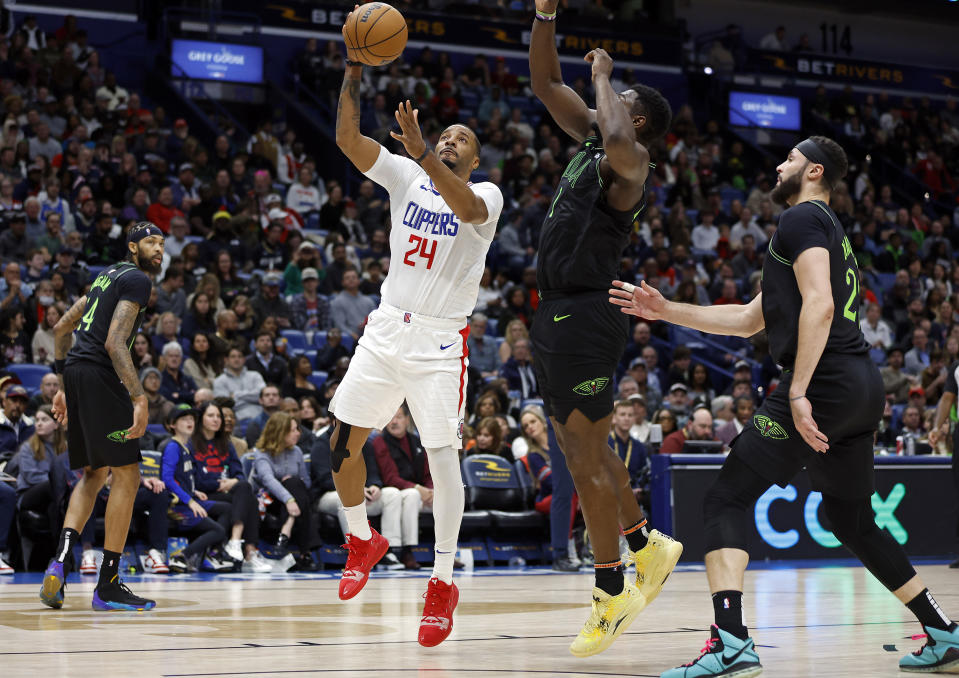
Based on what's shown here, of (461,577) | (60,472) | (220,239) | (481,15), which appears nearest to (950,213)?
(481,15)

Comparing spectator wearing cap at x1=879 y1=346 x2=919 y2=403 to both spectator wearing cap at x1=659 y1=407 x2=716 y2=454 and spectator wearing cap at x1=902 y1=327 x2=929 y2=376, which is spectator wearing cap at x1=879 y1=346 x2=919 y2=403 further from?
spectator wearing cap at x1=659 y1=407 x2=716 y2=454

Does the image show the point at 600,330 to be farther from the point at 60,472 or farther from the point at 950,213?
the point at 950,213

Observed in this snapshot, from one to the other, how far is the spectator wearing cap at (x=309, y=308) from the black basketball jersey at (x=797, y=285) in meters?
10.8

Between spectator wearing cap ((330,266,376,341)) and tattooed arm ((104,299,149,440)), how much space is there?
26.3 ft

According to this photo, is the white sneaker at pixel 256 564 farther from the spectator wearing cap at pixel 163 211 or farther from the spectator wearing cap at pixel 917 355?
the spectator wearing cap at pixel 917 355

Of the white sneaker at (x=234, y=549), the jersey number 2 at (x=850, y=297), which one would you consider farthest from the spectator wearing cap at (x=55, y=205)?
the jersey number 2 at (x=850, y=297)

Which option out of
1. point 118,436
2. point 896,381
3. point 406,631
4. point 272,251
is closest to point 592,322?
point 406,631

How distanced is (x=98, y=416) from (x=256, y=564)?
13.1ft

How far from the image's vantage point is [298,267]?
15.8 meters

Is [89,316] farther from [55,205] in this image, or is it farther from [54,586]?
[55,205]

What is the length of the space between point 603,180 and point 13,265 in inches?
377

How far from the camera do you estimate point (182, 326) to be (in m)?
13.8

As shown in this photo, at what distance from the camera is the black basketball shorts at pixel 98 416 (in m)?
6.86

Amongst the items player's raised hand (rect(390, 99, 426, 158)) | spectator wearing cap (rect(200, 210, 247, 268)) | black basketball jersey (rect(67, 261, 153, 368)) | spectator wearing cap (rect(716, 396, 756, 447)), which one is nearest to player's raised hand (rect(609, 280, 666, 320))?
player's raised hand (rect(390, 99, 426, 158))
